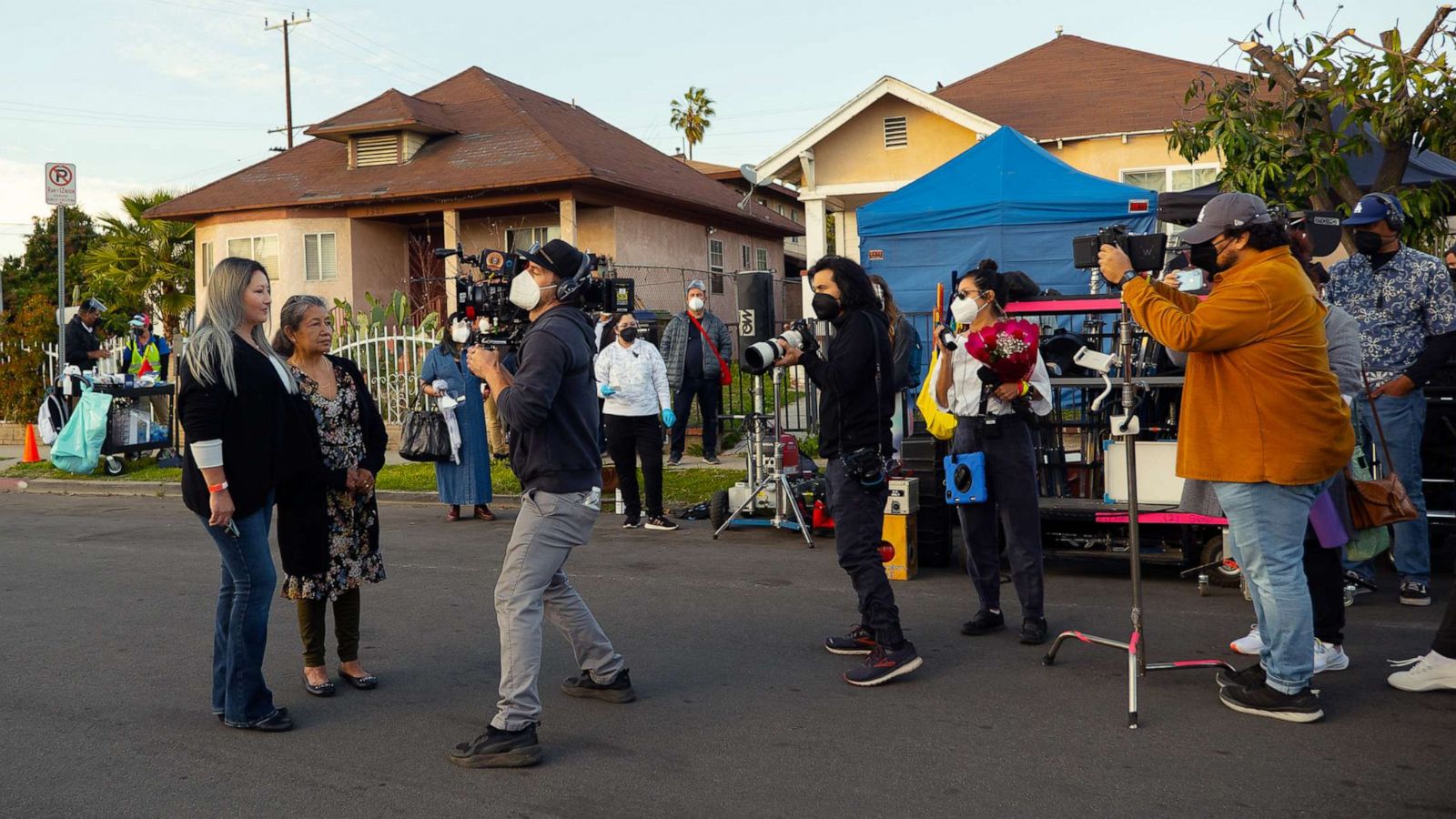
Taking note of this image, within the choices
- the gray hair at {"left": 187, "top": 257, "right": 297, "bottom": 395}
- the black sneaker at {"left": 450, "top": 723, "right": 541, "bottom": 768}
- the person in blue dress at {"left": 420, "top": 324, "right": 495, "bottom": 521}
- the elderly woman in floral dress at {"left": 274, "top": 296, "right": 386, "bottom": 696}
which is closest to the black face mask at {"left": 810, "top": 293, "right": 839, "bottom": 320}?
the elderly woman in floral dress at {"left": 274, "top": 296, "right": 386, "bottom": 696}

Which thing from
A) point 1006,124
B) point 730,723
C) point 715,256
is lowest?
point 730,723

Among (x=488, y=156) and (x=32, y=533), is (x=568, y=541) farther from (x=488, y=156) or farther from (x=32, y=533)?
(x=488, y=156)

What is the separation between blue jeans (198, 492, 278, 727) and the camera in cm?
497

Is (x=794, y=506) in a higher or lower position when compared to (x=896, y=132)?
lower

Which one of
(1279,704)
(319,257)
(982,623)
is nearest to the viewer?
(1279,704)

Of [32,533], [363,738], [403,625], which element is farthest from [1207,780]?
[32,533]

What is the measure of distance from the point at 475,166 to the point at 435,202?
3.67 feet

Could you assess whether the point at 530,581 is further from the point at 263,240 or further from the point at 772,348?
the point at 263,240

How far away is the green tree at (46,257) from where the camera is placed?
4100 cm

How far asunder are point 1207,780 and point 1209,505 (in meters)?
1.35

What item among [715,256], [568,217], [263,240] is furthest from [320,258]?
[715,256]

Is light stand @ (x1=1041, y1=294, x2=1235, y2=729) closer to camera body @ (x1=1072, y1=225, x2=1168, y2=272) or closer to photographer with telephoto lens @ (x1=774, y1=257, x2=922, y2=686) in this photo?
camera body @ (x1=1072, y1=225, x2=1168, y2=272)

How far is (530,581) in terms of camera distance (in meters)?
4.72

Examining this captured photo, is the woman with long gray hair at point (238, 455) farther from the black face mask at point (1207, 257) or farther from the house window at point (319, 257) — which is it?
the house window at point (319, 257)
